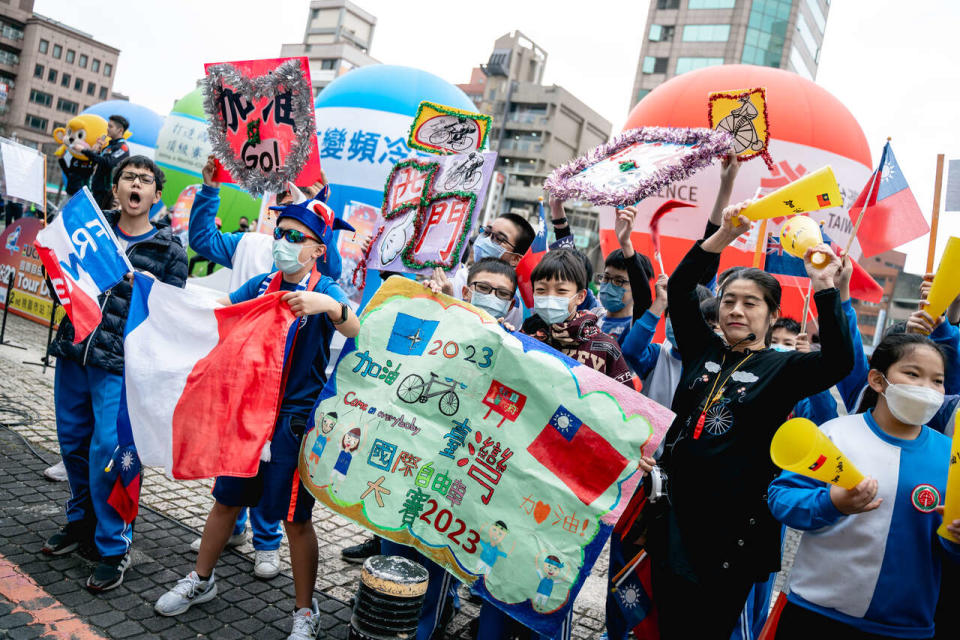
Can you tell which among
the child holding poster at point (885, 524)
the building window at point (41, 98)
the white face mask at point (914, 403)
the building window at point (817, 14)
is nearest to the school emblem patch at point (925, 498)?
the child holding poster at point (885, 524)

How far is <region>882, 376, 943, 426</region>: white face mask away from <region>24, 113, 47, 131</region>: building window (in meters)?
83.6

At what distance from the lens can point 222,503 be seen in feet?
11.0

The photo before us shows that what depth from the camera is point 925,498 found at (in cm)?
242

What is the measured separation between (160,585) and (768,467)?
310 centimetres

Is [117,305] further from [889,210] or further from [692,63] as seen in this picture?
[692,63]

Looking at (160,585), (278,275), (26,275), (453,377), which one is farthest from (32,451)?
(26,275)

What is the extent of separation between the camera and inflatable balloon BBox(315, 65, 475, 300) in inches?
338

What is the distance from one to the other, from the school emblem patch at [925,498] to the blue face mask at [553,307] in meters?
1.60

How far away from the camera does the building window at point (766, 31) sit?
45969 mm

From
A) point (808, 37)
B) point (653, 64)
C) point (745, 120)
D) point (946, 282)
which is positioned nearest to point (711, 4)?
point (653, 64)

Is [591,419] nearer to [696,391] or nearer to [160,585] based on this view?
[696,391]

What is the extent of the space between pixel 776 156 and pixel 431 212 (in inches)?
204

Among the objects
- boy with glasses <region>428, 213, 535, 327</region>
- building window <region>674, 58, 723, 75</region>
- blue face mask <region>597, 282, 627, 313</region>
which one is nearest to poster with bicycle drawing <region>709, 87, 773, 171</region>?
blue face mask <region>597, 282, 627, 313</region>

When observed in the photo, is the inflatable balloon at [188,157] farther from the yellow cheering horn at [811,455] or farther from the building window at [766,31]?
the building window at [766,31]
